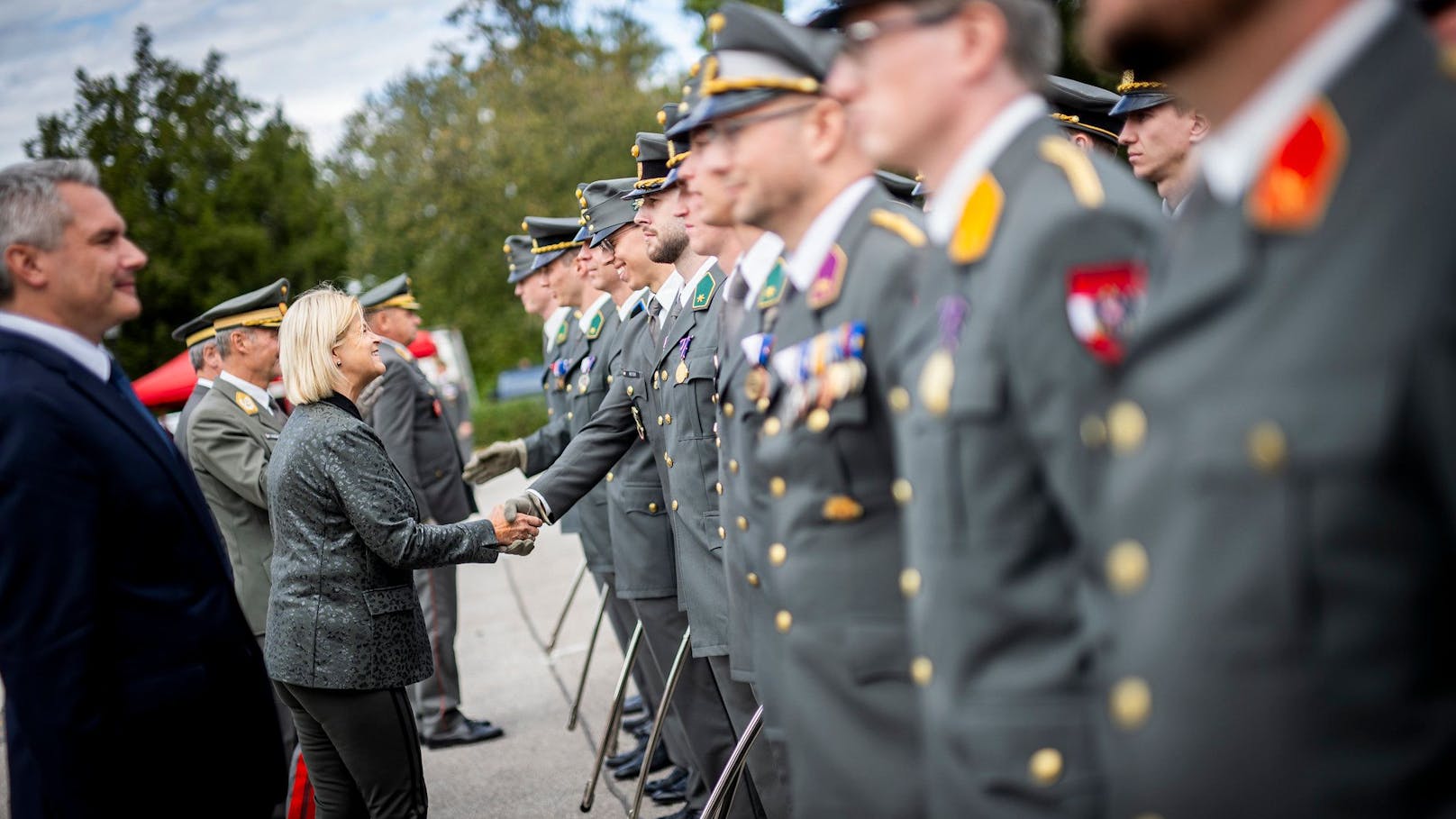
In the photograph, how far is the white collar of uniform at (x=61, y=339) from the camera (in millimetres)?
3115

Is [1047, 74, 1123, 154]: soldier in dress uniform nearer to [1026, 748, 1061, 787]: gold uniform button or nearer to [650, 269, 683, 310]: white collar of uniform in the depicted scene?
[650, 269, 683, 310]: white collar of uniform

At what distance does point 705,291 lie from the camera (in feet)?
15.8

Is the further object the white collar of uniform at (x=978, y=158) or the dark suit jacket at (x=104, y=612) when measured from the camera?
the dark suit jacket at (x=104, y=612)

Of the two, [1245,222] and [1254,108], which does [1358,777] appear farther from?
[1254,108]

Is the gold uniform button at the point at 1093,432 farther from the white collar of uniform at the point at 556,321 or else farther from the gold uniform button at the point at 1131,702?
the white collar of uniform at the point at 556,321

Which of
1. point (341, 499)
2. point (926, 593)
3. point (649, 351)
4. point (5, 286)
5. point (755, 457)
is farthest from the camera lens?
point (649, 351)

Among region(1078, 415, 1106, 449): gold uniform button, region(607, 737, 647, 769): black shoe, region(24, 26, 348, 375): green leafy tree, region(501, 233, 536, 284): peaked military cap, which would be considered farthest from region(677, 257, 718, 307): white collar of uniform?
region(24, 26, 348, 375): green leafy tree

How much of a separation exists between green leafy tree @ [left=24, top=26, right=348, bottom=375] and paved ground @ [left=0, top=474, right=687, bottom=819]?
2224cm

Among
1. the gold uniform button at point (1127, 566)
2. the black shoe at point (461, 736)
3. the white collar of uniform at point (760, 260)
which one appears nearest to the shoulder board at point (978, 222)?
the gold uniform button at point (1127, 566)

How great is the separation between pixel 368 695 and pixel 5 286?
5.71ft

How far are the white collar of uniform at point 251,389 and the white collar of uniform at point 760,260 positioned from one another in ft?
11.4

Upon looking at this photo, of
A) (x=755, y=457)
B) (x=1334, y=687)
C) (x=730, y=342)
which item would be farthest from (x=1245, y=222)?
(x=730, y=342)

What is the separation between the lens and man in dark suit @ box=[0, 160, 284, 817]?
9.75 ft

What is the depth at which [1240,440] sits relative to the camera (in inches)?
53.6
